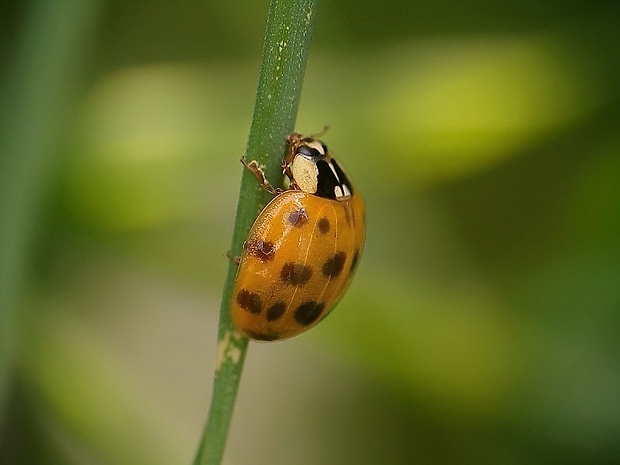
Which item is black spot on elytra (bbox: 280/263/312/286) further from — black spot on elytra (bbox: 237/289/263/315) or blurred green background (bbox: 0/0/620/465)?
blurred green background (bbox: 0/0/620/465)

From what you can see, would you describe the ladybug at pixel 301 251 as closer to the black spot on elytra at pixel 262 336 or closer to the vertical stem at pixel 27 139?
the black spot on elytra at pixel 262 336

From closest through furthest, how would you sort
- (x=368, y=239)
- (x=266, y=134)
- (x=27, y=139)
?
1. (x=266, y=134)
2. (x=27, y=139)
3. (x=368, y=239)

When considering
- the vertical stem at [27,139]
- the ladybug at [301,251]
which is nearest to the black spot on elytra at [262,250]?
the ladybug at [301,251]

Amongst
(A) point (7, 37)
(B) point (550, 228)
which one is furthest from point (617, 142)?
(A) point (7, 37)

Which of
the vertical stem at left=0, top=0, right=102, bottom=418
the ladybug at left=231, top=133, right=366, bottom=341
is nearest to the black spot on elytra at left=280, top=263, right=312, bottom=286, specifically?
the ladybug at left=231, top=133, right=366, bottom=341

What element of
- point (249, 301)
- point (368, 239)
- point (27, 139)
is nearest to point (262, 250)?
point (249, 301)

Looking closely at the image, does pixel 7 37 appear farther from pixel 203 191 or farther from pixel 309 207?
pixel 309 207

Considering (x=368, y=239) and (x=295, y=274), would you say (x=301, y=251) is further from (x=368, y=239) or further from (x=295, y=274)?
(x=368, y=239)
